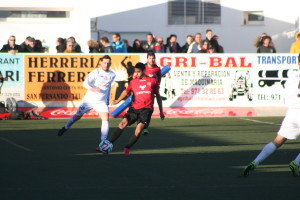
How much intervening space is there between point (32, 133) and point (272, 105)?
865 centimetres

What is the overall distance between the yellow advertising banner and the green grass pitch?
13.3 feet

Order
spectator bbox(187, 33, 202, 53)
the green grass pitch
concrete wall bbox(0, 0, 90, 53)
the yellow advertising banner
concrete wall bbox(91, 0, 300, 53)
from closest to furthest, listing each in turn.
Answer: the green grass pitch < the yellow advertising banner < spectator bbox(187, 33, 202, 53) < concrete wall bbox(0, 0, 90, 53) < concrete wall bbox(91, 0, 300, 53)

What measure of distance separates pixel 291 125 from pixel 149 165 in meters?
2.52

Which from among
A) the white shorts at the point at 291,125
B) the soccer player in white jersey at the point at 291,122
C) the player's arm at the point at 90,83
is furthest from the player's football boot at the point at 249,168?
the player's arm at the point at 90,83

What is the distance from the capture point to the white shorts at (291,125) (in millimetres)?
11039

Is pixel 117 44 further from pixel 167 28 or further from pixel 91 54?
pixel 167 28

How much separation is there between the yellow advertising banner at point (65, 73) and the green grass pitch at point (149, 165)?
405 cm

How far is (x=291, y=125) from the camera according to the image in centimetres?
1112

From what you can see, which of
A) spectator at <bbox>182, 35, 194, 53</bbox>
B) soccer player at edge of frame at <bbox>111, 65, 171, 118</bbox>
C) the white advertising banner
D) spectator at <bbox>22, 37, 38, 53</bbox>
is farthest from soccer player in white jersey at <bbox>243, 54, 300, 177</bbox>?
spectator at <bbox>22, 37, 38, 53</bbox>

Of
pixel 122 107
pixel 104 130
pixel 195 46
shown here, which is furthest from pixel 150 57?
pixel 195 46

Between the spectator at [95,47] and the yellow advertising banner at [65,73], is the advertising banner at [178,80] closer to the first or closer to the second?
the yellow advertising banner at [65,73]

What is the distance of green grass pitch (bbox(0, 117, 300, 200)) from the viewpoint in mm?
9867

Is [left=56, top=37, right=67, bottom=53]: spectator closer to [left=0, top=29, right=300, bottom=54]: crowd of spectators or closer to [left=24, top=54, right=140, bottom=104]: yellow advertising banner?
[left=0, top=29, right=300, bottom=54]: crowd of spectators

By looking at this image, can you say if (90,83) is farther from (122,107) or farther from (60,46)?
(60,46)
